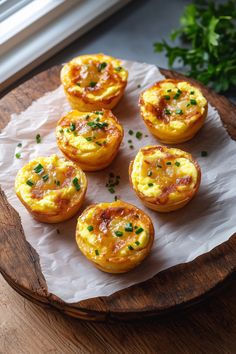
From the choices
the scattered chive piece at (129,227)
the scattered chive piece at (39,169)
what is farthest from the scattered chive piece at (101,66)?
the scattered chive piece at (129,227)

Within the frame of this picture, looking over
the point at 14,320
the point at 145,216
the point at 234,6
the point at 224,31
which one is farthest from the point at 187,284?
the point at 234,6

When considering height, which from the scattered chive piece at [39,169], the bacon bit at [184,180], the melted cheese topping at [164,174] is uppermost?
the scattered chive piece at [39,169]

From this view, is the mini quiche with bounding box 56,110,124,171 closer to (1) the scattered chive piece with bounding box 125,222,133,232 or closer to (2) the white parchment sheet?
(2) the white parchment sheet

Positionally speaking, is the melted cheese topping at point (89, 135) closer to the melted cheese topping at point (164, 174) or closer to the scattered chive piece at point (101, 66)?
the melted cheese topping at point (164, 174)

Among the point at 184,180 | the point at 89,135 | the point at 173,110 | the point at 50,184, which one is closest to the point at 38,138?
the point at 89,135

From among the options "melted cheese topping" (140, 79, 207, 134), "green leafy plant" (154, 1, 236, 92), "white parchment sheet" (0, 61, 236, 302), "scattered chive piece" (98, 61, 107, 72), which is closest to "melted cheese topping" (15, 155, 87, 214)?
"white parchment sheet" (0, 61, 236, 302)
